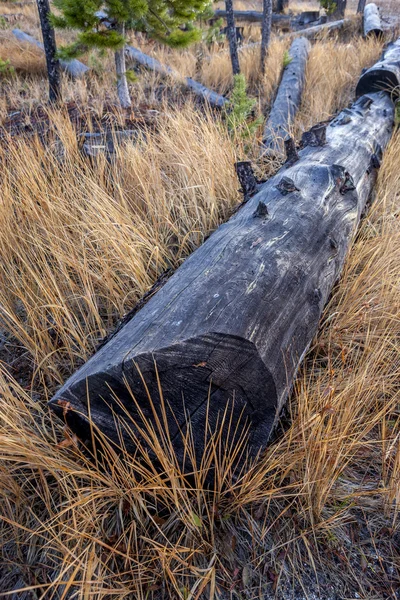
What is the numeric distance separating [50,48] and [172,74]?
2924 millimetres

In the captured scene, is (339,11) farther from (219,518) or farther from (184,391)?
(219,518)

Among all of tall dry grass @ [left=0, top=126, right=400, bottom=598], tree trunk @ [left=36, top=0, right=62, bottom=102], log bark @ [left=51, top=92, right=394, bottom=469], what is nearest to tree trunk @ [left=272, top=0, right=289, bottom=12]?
tree trunk @ [left=36, top=0, right=62, bottom=102]

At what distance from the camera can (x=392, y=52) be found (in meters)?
5.94

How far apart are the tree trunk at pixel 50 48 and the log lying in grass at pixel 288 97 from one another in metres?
3.03

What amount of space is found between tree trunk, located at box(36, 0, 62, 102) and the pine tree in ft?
0.55

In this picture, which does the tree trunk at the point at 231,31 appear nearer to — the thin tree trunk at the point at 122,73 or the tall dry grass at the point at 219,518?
the thin tree trunk at the point at 122,73

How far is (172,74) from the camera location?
7750 millimetres

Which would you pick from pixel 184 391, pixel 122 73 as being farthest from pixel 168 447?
pixel 122 73

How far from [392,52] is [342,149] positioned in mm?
4194

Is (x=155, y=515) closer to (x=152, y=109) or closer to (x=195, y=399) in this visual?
(x=195, y=399)

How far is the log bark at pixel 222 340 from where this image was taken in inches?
55.6

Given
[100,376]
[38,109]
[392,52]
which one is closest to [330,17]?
[392,52]

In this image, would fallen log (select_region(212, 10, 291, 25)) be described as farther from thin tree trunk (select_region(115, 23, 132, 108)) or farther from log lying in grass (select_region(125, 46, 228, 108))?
thin tree trunk (select_region(115, 23, 132, 108))

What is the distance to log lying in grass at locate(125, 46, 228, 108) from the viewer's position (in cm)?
693
